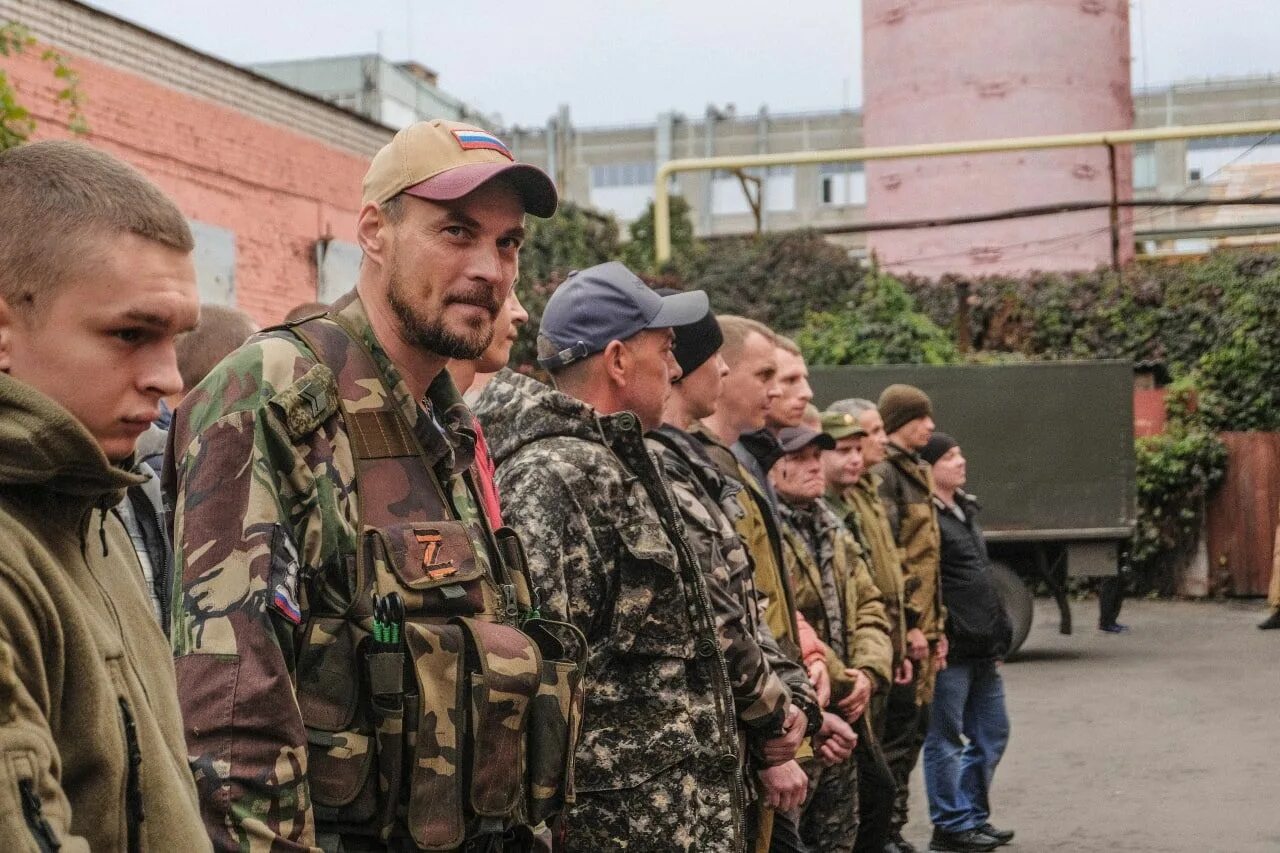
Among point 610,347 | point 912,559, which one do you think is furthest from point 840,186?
point 610,347

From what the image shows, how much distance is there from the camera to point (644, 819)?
3941 mm

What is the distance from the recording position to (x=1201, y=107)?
65.6m

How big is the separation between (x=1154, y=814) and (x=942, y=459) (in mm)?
2234

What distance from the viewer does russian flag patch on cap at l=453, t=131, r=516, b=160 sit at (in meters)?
3.06

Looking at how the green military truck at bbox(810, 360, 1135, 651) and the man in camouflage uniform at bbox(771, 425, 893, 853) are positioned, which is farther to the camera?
the green military truck at bbox(810, 360, 1135, 651)

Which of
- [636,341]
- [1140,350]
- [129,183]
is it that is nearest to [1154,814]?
[636,341]

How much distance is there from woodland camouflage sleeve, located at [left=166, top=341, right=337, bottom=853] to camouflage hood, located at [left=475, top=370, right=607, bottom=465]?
138 cm

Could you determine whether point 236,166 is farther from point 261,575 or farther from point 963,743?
point 261,575

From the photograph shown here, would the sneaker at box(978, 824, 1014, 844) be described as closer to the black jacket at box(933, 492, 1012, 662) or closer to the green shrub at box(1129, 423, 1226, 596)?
the black jacket at box(933, 492, 1012, 662)

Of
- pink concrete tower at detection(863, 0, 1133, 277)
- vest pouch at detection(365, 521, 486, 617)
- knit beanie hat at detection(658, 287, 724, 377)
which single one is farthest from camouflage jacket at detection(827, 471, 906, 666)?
pink concrete tower at detection(863, 0, 1133, 277)

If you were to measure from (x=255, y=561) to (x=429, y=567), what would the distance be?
321 mm

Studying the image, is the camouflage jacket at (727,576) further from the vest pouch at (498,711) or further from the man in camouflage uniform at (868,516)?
the man in camouflage uniform at (868,516)

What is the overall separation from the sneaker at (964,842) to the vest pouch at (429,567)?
6.29m

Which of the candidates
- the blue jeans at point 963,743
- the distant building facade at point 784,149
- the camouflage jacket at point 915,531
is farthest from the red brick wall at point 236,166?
the distant building facade at point 784,149
